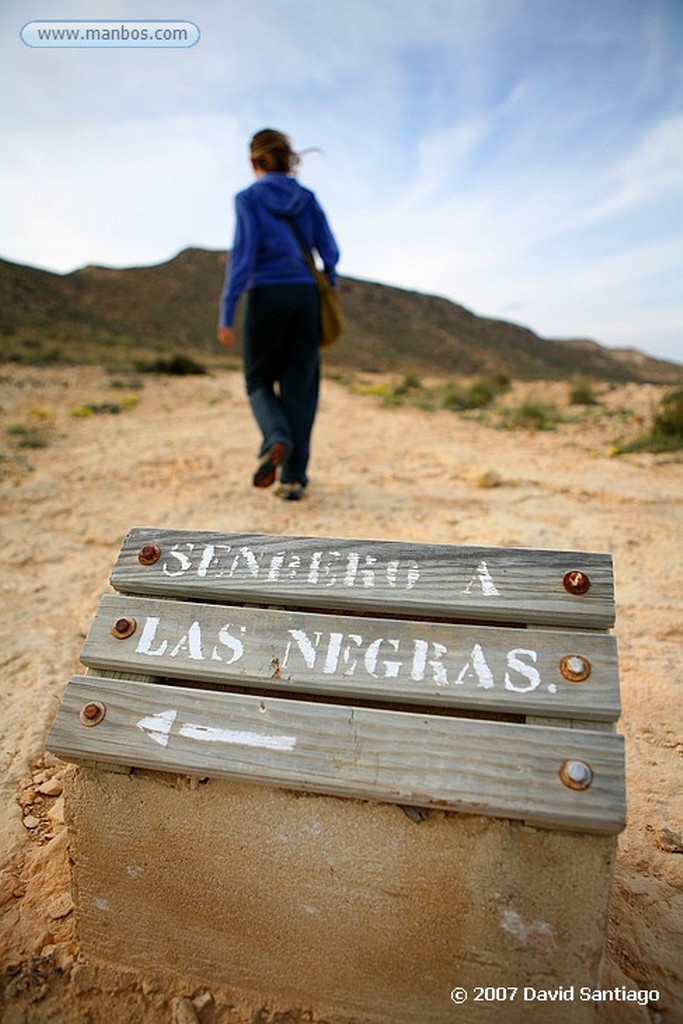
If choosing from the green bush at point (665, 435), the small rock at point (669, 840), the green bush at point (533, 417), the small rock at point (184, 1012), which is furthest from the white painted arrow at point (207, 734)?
the green bush at point (533, 417)

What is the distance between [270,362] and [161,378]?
9591 millimetres

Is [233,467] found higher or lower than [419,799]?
lower

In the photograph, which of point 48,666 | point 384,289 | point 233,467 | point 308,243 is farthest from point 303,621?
point 384,289

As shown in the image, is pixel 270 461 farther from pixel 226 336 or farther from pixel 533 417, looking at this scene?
pixel 533 417

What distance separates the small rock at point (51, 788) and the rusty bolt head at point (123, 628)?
2.89 ft

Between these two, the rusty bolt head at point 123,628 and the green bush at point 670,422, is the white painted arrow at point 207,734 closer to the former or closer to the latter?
the rusty bolt head at point 123,628

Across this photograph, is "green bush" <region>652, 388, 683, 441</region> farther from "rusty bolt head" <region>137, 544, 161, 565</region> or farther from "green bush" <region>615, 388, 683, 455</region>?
"rusty bolt head" <region>137, 544, 161, 565</region>

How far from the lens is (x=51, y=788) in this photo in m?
1.96

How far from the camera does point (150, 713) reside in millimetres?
1291

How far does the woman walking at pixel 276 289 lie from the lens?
11.9 ft

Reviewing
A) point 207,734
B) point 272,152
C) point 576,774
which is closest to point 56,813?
point 207,734

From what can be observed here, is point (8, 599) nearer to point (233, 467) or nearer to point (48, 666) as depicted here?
point (48, 666)

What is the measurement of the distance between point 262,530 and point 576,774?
2776 millimetres

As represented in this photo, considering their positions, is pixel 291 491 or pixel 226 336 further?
pixel 291 491
